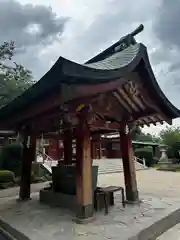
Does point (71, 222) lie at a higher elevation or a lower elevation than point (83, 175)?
lower

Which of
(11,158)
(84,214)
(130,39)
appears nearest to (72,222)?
(84,214)

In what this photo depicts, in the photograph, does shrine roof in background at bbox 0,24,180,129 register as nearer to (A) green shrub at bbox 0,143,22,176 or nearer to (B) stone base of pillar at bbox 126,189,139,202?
(B) stone base of pillar at bbox 126,189,139,202

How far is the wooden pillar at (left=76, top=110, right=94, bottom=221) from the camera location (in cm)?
462

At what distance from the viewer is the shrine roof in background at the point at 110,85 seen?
12.1ft

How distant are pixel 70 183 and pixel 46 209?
0.81 metres

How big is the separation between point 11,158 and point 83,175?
10.2 metres

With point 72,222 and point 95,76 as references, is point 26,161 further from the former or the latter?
point 95,76

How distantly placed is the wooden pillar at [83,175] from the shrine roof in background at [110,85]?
2.74ft

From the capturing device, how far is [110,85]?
4.37 metres

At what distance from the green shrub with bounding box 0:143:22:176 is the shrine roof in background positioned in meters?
7.93

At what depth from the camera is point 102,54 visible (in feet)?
22.1

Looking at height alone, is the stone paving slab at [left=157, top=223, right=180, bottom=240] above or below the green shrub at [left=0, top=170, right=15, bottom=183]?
below

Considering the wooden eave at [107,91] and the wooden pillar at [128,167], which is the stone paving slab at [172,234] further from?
the wooden eave at [107,91]

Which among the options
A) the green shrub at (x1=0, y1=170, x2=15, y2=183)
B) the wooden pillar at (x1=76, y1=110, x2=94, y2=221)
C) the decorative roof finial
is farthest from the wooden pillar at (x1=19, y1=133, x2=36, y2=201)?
the green shrub at (x1=0, y1=170, x2=15, y2=183)
